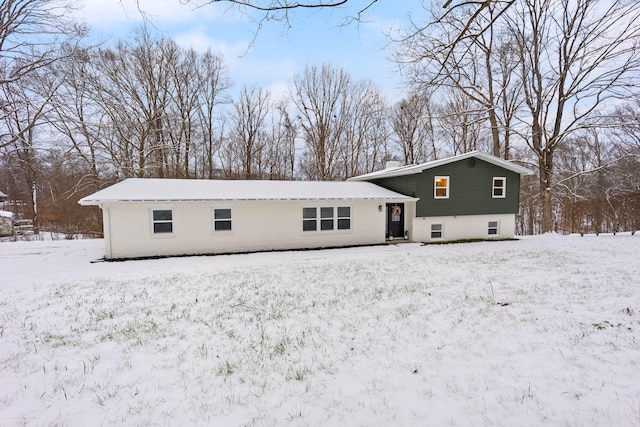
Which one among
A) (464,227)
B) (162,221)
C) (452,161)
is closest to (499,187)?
(464,227)

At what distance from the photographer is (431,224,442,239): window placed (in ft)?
49.0

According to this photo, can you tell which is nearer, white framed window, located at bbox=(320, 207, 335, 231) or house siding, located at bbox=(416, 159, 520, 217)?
white framed window, located at bbox=(320, 207, 335, 231)

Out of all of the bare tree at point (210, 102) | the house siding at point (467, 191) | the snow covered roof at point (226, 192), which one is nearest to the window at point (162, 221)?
the snow covered roof at point (226, 192)

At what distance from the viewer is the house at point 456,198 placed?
14.4 metres

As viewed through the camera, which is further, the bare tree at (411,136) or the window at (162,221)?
the bare tree at (411,136)

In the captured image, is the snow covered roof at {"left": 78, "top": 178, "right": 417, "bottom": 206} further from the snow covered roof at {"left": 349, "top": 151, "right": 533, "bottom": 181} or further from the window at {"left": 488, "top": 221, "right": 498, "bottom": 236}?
the window at {"left": 488, "top": 221, "right": 498, "bottom": 236}

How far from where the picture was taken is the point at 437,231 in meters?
15.0

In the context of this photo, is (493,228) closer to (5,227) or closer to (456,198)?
(456,198)

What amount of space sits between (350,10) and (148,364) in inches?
206

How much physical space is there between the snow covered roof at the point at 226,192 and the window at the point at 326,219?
2.44 ft

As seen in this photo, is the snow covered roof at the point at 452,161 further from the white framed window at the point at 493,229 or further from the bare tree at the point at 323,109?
the bare tree at the point at 323,109

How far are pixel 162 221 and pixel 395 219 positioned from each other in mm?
10850

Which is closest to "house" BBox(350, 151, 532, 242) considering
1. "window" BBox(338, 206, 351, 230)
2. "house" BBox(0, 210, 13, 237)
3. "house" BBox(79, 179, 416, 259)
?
"house" BBox(79, 179, 416, 259)

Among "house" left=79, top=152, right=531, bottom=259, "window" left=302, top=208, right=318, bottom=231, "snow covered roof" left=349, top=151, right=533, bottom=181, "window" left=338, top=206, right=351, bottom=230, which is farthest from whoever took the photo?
"snow covered roof" left=349, top=151, right=533, bottom=181
